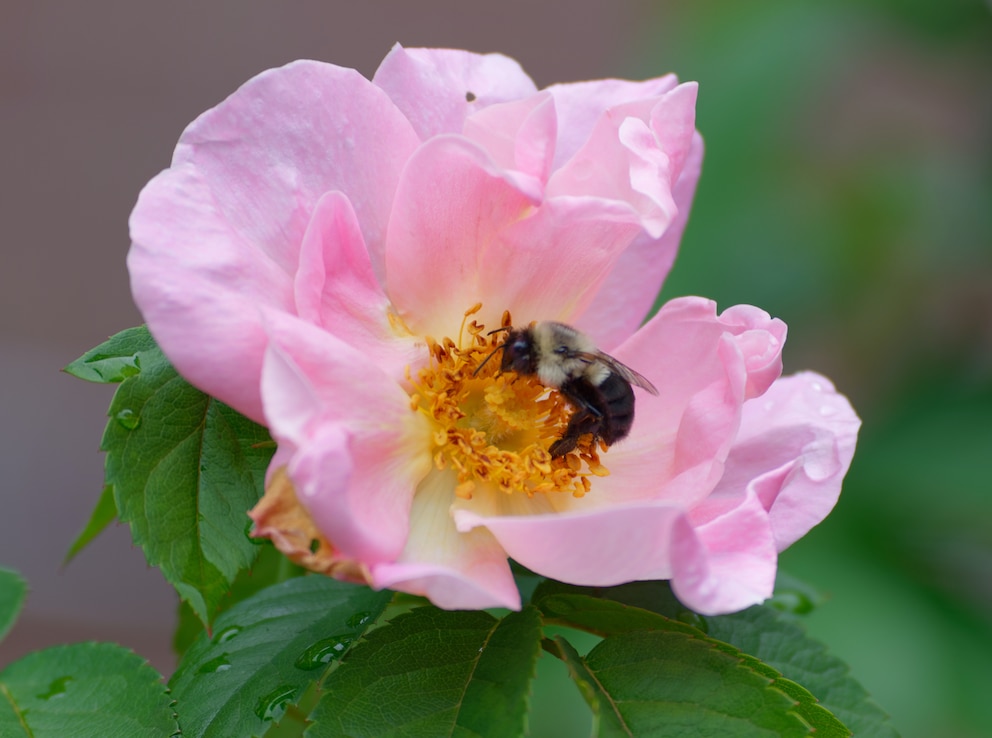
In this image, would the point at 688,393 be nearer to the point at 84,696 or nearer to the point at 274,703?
the point at 274,703

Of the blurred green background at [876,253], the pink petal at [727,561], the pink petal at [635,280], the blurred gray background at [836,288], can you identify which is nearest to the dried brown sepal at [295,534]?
the pink petal at [727,561]

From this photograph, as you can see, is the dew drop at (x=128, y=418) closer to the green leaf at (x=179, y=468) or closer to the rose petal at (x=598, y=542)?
the green leaf at (x=179, y=468)

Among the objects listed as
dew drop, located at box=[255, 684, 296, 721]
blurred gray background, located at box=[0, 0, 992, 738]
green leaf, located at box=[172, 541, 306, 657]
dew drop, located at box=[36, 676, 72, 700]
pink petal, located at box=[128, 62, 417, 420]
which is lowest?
blurred gray background, located at box=[0, 0, 992, 738]

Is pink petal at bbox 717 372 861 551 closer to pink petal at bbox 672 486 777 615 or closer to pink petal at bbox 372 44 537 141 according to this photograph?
pink petal at bbox 672 486 777 615

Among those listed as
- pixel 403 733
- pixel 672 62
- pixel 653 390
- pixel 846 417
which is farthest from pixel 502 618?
pixel 672 62

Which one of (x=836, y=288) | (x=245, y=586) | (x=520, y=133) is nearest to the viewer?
(x=520, y=133)

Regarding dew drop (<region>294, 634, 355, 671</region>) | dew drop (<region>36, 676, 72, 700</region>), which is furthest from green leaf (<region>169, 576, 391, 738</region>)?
dew drop (<region>36, 676, 72, 700</region>)

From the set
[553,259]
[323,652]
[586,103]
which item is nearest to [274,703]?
[323,652]
